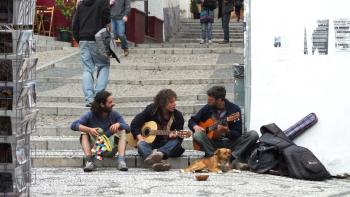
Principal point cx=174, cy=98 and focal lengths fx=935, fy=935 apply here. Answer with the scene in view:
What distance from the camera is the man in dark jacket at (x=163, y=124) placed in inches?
448

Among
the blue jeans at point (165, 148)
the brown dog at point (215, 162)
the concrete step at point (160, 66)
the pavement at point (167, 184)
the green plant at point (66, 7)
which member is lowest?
the pavement at point (167, 184)

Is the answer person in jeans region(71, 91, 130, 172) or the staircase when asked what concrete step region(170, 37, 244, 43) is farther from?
person in jeans region(71, 91, 130, 172)

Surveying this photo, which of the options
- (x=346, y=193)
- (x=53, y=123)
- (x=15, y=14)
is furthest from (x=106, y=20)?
(x=15, y=14)

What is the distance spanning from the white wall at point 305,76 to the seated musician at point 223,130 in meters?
0.42

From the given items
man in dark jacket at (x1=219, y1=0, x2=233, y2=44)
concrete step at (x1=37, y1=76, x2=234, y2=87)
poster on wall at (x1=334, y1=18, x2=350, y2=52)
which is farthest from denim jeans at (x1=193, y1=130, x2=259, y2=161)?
man in dark jacket at (x1=219, y1=0, x2=233, y2=44)

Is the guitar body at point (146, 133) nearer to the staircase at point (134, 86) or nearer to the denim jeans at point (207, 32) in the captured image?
the staircase at point (134, 86)

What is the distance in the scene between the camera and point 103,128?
11.5 meters

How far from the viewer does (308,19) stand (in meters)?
11.3

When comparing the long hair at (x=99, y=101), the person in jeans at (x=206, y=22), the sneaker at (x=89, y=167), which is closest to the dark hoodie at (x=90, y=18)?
the long hair at (x=99, y=101)

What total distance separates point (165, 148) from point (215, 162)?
65 centimetres

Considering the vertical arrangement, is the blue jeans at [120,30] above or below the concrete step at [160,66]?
above

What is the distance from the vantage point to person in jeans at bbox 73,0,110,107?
13914 mm

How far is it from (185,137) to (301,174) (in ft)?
5.06

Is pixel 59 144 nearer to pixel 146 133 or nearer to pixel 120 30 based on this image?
pixel 146 133
